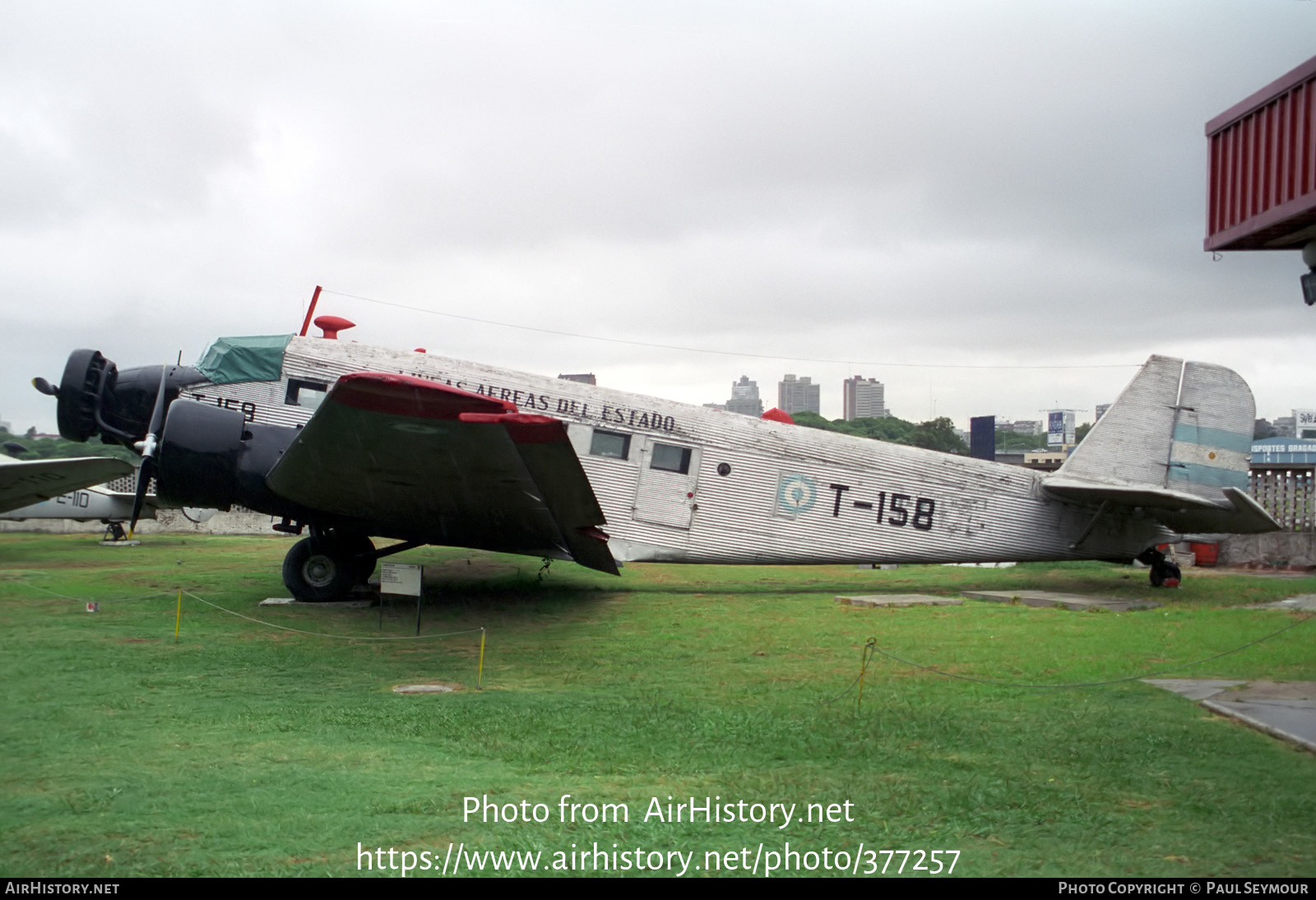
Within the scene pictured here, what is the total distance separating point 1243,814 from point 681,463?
841 centimetres

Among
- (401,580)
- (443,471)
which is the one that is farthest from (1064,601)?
(401,580)

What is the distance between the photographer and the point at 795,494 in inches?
488

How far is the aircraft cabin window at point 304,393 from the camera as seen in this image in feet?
36.8

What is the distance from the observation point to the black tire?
11.3m

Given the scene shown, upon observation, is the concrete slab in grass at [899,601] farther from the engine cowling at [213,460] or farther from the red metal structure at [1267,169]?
the engine cowling at [213,460]

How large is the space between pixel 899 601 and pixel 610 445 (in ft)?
14.1

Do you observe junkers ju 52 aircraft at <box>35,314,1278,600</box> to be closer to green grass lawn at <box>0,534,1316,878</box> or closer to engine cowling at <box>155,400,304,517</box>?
engine cowling at <box>155,400,304,517</box>

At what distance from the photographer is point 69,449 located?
102ft

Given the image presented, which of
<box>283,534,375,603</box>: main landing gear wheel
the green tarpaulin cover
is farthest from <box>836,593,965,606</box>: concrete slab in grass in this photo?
the green tarpaulin cover

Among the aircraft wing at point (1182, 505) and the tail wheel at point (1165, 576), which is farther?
the tail wheel at point (1165, 576)

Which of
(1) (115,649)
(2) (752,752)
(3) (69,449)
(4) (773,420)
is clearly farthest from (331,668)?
(3) (69,449)

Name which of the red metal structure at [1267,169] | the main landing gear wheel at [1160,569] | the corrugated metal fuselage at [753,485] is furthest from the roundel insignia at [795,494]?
the red metal structure at [1267,169]

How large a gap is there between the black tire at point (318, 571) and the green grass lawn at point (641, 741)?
1.45 ft
